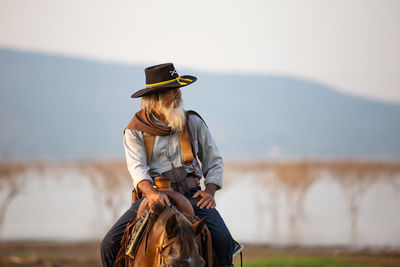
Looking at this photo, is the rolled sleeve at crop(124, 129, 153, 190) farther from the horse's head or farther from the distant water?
the distant water

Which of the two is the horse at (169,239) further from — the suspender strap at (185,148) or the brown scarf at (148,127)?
the brown scarf at (148,127)

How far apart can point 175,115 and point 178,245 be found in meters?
1.20

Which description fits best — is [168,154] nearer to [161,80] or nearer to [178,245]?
[161,80]

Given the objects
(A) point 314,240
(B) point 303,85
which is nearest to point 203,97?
(B) point 303,85

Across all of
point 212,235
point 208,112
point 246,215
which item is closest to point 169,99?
point 212,235

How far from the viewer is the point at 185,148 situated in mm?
4082

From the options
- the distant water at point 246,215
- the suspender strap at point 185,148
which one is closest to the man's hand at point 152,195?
the suspender strap at point 185,148

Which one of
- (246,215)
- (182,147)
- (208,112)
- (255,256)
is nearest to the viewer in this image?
(182,147)

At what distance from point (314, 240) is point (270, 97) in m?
98.2

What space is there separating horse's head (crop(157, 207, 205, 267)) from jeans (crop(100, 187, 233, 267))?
24.3 inches

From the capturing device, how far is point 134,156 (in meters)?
3.96

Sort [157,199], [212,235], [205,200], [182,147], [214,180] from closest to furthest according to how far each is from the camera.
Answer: [157,199]
[212,235]
[205,200]
[182,147]
[214,180]

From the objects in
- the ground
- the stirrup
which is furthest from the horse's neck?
the ground

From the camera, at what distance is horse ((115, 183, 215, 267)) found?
3.11 metres
